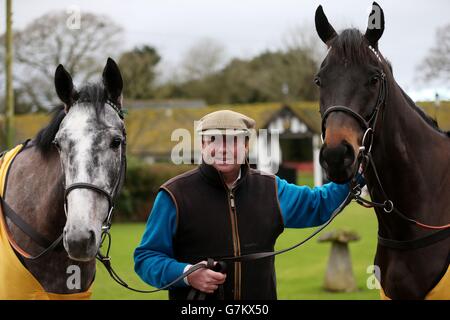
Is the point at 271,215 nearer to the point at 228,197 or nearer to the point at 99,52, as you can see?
the point at 228,197

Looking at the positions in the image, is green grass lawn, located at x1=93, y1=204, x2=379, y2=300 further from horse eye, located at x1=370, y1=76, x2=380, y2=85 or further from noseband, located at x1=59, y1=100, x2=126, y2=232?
horse eye, located at x1=370, y1=76, x2=380, y2=85

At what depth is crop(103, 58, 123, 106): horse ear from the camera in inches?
148

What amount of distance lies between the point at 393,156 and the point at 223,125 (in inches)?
41.3

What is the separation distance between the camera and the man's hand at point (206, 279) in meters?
3.26

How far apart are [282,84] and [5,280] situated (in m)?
41.9

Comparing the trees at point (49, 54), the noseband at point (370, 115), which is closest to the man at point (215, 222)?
the noseband at point (370, 115)

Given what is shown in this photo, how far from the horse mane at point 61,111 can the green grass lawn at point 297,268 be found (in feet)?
17.9

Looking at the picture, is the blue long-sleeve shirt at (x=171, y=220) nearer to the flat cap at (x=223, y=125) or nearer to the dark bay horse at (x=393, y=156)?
the dark bay horse at (x=393, y=156)

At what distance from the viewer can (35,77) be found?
69.3ft

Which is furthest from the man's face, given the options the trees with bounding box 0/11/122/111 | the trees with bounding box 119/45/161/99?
the trees with bounding box 119/45/161/99

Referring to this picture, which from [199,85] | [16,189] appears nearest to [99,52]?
[16,189]

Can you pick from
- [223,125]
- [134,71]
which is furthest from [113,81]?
[134,71]

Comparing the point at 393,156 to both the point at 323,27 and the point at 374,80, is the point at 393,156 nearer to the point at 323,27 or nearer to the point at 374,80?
the point at 374,80

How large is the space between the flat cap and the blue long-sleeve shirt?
0.45 meters
